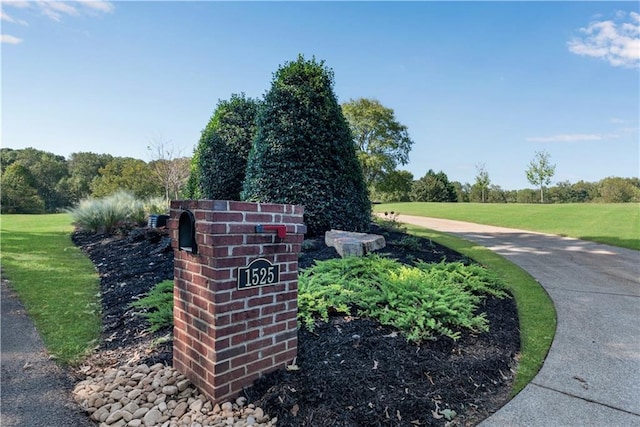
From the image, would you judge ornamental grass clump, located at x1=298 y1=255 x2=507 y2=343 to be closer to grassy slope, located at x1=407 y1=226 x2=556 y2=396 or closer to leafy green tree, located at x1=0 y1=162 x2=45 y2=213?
grassy slope, located at x1=407 y1=226 x2=556 y2=396

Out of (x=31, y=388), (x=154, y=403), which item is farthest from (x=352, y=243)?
(x=31, y=388)

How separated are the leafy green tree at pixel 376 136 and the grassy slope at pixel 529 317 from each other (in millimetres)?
18354

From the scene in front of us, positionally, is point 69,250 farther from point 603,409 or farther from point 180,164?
point 180,164

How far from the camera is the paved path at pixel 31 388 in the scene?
193cm

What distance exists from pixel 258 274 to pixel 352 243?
3090mm

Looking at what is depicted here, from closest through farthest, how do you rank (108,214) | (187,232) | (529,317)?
(187,232) < (529,317) < (108,214)

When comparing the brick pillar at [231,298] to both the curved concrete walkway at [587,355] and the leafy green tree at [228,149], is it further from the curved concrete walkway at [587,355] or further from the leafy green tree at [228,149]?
the leafy green tree at [228,149]

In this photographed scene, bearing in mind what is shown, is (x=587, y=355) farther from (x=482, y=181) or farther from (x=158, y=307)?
(x=482, y=181)

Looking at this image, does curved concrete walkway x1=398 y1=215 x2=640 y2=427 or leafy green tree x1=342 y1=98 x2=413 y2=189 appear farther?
leafy green tree x1=342 y1=98 x2=413 y2=189

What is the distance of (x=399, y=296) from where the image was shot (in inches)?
133

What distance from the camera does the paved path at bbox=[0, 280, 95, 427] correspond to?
193cm

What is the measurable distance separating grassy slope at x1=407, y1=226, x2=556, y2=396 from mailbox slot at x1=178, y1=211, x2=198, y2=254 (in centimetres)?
241

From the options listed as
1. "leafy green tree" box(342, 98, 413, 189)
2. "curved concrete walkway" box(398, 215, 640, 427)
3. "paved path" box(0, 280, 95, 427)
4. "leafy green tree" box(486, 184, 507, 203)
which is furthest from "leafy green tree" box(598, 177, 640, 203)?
"paved path" box(0, 280, 95, 427)

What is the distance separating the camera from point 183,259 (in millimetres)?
2332
